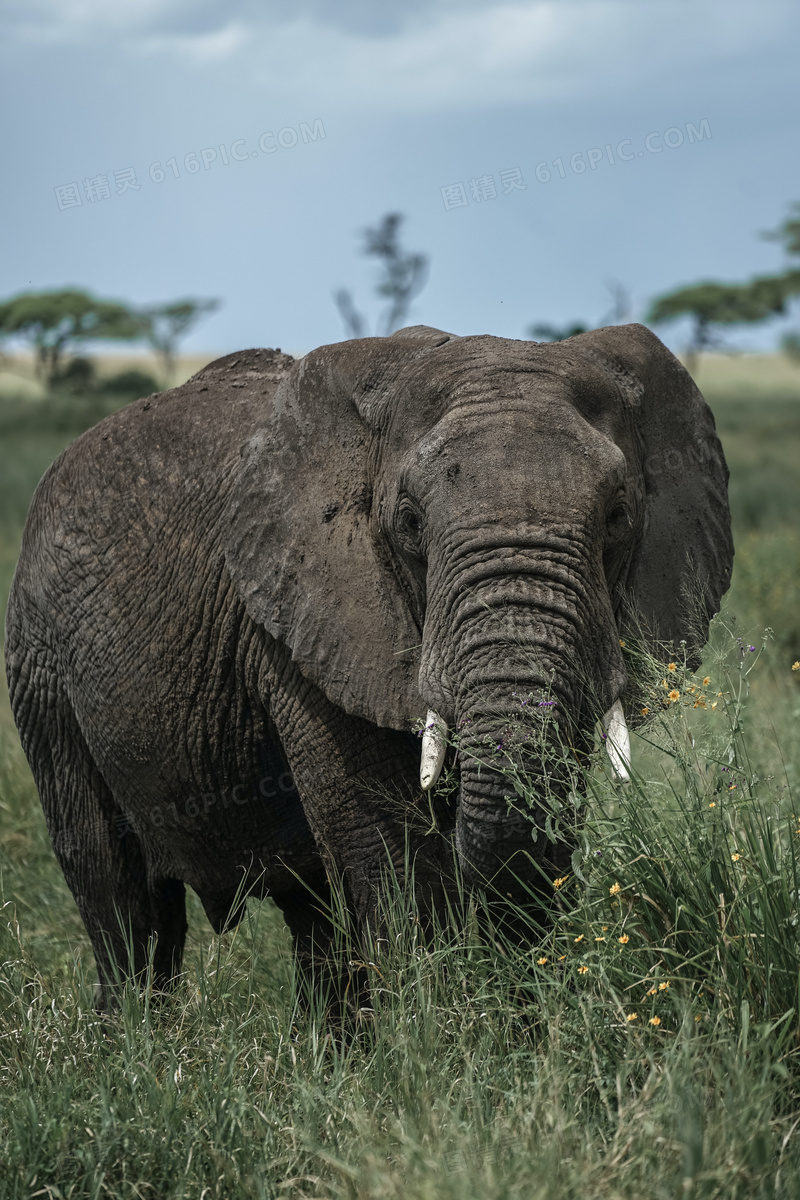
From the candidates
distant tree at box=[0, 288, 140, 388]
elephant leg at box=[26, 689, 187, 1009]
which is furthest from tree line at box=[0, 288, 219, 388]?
elephant leg at box=[26, 689, 187, 1009]

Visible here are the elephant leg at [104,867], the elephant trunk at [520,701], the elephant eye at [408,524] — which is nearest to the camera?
the elephant trunk at [520,701]

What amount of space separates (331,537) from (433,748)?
0.75 meters

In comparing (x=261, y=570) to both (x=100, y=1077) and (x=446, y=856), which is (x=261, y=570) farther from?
(x=100, y=1077)

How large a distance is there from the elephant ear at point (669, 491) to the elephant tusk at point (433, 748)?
2.26 ft

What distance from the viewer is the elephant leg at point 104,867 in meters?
4.93

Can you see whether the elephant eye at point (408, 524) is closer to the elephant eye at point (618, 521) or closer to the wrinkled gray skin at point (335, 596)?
the wrinkled gray skin at point (335, 596)

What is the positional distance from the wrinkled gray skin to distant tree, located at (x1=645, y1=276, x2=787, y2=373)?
43995 millimetres

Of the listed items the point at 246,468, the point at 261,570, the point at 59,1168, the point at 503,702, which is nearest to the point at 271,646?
the point at 261,570

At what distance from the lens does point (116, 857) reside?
16.2 ft

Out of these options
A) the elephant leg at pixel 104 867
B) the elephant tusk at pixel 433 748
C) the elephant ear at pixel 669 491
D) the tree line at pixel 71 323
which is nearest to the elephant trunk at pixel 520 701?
the elephant tusk at pixel 433 748

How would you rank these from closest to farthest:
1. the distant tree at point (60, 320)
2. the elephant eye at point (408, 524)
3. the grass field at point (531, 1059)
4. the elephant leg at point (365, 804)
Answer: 1. the grass field at point (531, 1059)
2. the elephant eye at point (408, 524)
3. the elephant leg at point (365, 804)
4. the distant tree at point (60, 320)

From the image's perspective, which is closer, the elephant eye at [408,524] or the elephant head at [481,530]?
the elephant head at [481,530]

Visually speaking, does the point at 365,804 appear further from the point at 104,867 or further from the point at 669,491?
the point at 104,867

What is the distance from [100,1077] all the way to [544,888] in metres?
1.27
